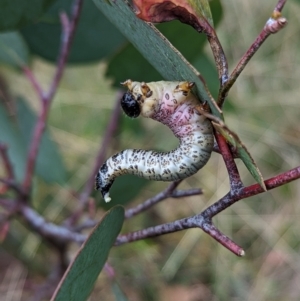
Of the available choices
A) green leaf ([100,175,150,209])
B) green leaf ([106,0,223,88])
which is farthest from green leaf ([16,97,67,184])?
green leaf ([106,0,223,88])

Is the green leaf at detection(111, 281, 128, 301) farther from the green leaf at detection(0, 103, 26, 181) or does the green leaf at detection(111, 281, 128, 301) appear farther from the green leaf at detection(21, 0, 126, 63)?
the green leaf at detection(0, 103, 26, 181)

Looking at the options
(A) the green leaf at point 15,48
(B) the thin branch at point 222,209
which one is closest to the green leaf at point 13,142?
(A) the green leaf at point 15,48

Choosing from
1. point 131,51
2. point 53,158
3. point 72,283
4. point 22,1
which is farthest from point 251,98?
point 72,283

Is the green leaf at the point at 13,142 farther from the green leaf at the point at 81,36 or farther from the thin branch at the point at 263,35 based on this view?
the thin branch at the point at 263,35

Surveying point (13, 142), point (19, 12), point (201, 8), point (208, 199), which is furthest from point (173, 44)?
point (208, 199)

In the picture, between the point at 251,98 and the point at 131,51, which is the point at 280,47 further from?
the point at 131,51

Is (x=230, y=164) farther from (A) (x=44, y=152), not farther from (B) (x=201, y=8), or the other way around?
(A) (x=44, y=152)
